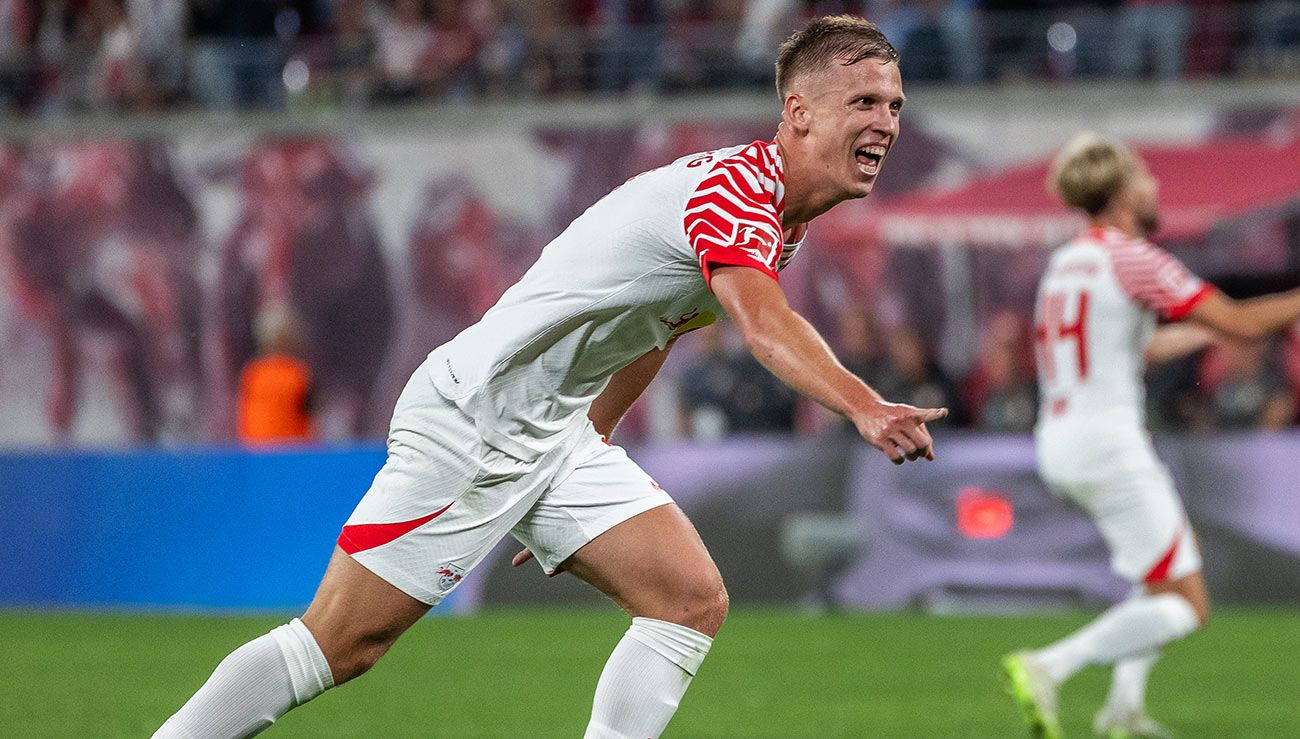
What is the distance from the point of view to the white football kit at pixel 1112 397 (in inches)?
279

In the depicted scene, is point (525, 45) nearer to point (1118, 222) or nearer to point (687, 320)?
point (1118, 222)

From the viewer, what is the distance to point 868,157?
432 centimetres

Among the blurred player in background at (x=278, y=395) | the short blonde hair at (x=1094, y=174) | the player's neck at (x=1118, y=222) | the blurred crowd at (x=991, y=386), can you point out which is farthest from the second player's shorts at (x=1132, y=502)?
the blurred player in background at (x=278, y=395)

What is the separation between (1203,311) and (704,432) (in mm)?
7009

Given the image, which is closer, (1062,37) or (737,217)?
(737,217)

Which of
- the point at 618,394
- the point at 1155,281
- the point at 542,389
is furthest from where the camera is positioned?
the point at 1155,281

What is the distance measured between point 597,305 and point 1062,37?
12.4 meters

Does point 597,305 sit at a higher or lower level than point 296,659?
higher

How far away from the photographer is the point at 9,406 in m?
18.4

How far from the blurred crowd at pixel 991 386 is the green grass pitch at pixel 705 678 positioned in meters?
1.60

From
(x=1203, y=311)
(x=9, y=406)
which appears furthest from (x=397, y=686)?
(x=9, y=406)

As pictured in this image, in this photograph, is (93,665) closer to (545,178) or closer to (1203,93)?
(545,178)

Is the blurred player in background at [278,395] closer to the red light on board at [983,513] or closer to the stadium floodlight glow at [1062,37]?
the red light on board at [983,513]

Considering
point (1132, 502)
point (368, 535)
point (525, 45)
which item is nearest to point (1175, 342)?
point (1132, 502)
